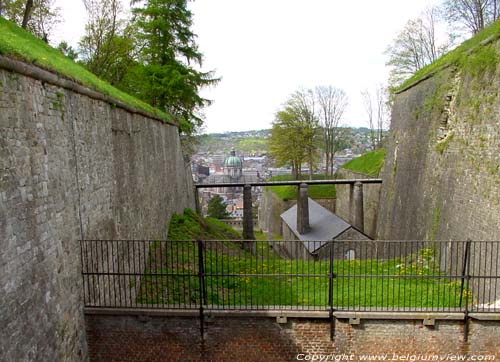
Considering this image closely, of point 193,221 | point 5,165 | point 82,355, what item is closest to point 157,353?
point 82,355

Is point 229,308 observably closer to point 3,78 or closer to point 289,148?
point 3,78

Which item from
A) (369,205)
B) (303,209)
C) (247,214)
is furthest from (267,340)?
(369,205)

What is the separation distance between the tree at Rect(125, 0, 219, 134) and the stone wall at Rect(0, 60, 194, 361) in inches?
364

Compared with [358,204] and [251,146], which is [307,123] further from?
[251,146]

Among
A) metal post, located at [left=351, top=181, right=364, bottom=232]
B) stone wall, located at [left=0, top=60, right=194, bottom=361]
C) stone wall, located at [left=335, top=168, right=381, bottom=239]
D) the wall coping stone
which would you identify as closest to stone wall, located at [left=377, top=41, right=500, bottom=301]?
metal post, located at [left=351, top=181, right=364, bottom=232]

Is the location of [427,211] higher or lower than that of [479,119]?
lower

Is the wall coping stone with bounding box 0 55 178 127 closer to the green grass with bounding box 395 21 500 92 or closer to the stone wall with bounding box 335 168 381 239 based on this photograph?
the green grass with bounding box 395 21 500 92

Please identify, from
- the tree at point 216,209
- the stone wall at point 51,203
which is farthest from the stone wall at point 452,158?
the tree at point 216,209

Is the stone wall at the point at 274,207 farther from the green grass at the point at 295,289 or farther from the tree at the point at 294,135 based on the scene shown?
the green grass at the point at 295,289

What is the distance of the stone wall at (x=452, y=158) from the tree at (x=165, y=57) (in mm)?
10552

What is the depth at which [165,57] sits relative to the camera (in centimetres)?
1958

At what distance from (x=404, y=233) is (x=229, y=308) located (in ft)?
33.1

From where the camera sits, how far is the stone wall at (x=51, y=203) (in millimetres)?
5199

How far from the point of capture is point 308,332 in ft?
25.4
